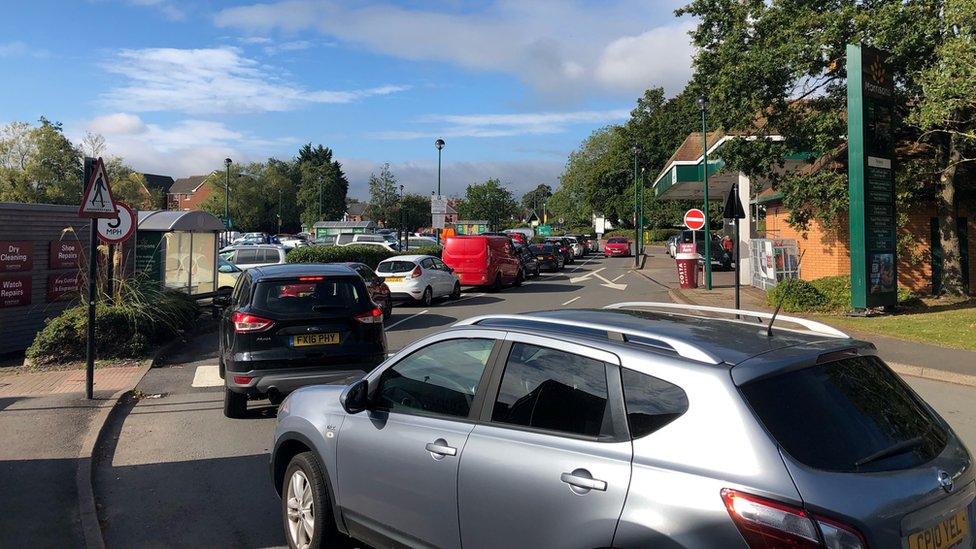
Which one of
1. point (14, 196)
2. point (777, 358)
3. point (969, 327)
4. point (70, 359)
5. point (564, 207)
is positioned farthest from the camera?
point (564, 207)

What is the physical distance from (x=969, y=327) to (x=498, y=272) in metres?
15.2

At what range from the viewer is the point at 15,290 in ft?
40.7

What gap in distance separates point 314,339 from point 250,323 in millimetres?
696

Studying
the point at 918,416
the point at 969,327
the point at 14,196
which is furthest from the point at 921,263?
the point at 14,196

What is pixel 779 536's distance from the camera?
2.30 m

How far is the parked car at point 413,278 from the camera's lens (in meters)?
20.2

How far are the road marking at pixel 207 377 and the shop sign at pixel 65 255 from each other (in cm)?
421

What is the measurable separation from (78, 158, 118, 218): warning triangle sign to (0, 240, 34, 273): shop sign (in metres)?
4.63

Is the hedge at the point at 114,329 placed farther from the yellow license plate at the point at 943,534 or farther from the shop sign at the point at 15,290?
the yellow license plate at the point at 943,534

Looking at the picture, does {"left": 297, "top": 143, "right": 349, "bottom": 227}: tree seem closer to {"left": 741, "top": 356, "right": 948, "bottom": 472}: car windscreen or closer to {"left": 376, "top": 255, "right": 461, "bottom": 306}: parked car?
{"left": 376, "top": 255, "right": 461, "bottom": 306}: parked car

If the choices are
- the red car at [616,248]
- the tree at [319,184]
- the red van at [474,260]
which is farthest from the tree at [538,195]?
the red van at [474,260]

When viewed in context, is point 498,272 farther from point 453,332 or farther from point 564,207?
point 564,207

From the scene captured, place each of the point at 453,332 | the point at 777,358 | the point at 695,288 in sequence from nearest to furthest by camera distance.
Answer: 1. the point at 777,358
2. the point at 453,332
3. the point at 695,288

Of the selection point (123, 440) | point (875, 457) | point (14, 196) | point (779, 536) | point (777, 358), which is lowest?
point (123, 440)
